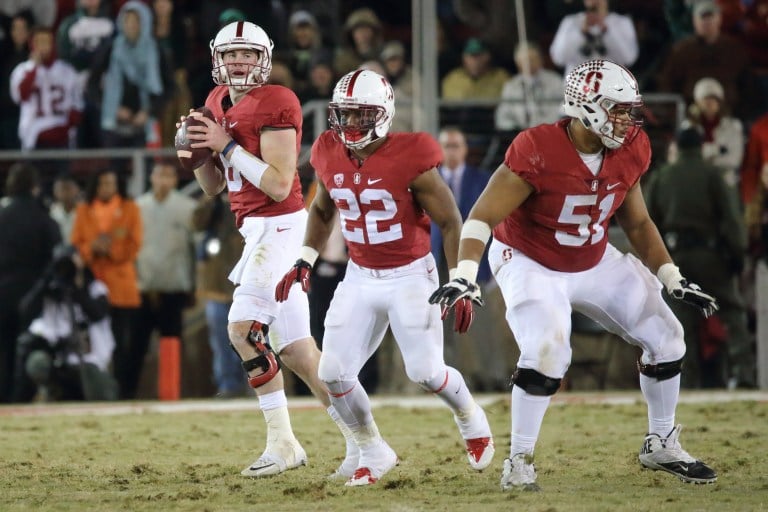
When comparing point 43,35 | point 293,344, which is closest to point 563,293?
point 293,344

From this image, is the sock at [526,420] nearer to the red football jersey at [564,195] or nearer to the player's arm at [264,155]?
the red football jersey at [564,195]

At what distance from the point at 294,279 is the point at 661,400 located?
5.60 ft

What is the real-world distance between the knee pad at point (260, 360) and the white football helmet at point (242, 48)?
1169mm

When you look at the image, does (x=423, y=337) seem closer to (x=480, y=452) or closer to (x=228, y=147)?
(x=480, y=452)

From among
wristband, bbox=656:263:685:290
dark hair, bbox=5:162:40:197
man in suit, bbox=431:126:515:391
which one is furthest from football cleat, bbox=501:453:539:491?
dark hair, bbox=5:162:40:197

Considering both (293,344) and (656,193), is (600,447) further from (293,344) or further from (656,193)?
(656,193)

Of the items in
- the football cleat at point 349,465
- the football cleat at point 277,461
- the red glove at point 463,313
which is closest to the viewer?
the red glove at point 463,313

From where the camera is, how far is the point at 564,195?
20.5 ft

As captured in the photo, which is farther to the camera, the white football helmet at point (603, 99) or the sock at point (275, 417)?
the sock at point (275, 417)

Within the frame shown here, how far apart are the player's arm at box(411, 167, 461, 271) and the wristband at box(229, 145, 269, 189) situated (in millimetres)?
743

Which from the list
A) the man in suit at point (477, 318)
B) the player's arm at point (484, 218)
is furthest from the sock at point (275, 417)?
the man in suit at point (477, 318)

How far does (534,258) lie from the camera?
6348 millimetres

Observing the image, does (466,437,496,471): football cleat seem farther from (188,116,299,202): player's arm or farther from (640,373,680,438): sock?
(188,116,299,202): player's arm

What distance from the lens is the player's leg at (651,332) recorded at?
6316 mm
